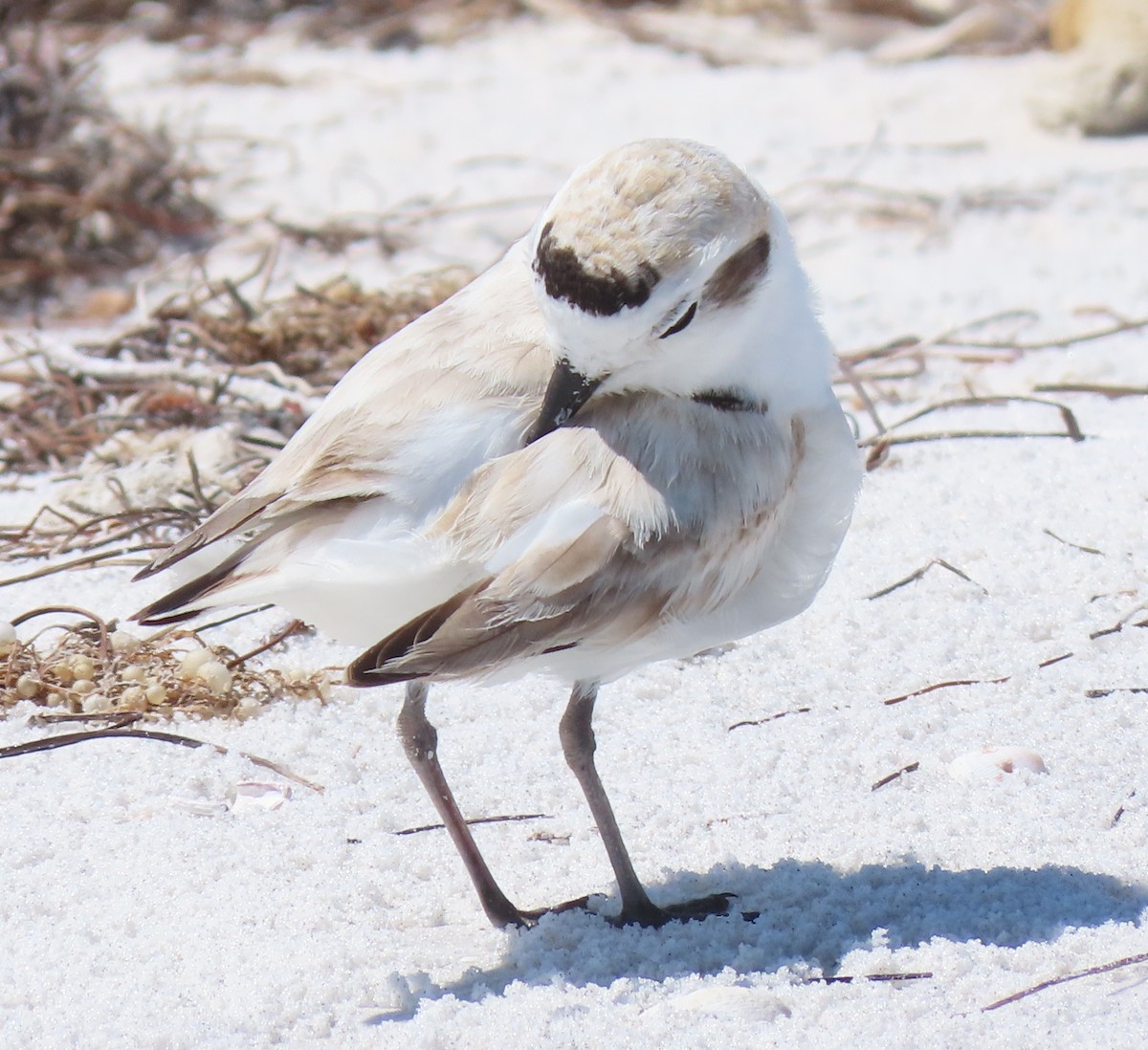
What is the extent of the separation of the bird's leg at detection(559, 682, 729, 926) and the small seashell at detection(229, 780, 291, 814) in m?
0.50

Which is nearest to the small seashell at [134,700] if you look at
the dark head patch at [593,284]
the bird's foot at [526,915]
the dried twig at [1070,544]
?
the bird's foot at [526,915]

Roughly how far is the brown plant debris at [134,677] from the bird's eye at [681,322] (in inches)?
41.8

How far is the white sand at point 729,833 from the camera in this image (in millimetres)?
1909

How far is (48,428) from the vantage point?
392 centimetres

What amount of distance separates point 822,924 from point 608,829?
1.02 ft

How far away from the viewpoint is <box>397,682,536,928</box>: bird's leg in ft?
7.11

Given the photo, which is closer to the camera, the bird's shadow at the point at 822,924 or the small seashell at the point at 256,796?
the bird's shadow at the point at 822,924

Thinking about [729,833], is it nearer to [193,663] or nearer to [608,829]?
[608,829]

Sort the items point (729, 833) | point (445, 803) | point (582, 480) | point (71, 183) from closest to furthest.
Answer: point (582, 480), point (445, 803), point (729, 833), point (71, 183)

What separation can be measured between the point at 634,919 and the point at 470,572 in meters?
0.56

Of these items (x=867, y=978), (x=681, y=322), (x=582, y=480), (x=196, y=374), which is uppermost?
(x=681, y=322)

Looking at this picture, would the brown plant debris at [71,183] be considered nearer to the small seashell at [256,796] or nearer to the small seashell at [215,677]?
the small seashell at [215,677]

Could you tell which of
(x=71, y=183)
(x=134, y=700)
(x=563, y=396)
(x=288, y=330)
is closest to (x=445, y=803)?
(x=563, y=396)

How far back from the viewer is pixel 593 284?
6.23 feet
